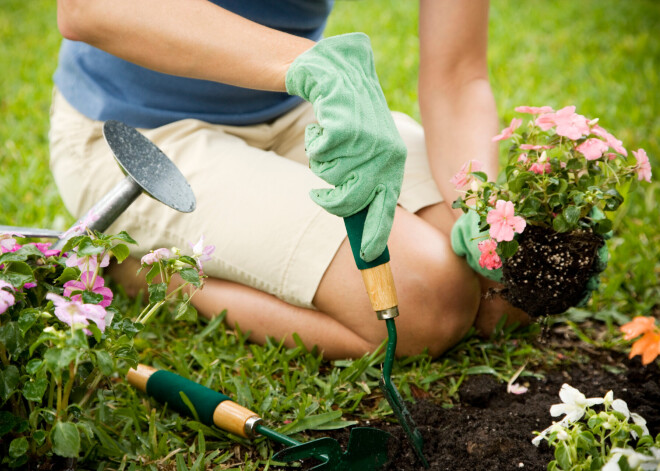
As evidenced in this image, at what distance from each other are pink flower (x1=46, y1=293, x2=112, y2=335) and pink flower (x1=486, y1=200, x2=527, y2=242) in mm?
675

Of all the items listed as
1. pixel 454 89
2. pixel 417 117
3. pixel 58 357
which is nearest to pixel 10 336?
pixel 58 357

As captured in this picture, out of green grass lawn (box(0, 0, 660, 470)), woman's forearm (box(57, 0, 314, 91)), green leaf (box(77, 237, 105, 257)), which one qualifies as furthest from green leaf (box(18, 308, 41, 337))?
woman's forearm (box(57, 0, 314, 91))

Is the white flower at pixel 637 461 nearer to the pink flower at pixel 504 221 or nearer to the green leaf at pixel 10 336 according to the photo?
the pink flower at pixel 504 221

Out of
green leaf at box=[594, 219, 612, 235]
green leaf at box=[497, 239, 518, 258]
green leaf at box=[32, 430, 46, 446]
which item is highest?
green leaf at box=[594, 219, 612, 235]

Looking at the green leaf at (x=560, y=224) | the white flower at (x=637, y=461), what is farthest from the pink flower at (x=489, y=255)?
the white flower at (x=637, y=461)

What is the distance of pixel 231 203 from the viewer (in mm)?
1586

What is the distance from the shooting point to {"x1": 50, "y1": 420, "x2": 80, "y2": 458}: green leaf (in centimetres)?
91

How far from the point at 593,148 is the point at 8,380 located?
108 centimetres

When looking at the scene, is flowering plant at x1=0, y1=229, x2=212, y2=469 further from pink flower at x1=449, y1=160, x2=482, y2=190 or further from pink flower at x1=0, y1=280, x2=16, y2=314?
pink flower at x1=449, y1=160, x2=482, y2=190

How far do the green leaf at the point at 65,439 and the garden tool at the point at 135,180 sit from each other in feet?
1.42

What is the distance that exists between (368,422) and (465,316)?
1.24 feet

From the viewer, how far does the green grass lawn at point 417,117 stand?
4.33 feet

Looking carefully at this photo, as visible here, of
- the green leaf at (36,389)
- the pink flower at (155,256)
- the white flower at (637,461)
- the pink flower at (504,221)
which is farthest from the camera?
the pink flower at (504,221)

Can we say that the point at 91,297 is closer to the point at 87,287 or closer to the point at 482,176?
the point at 87,287
